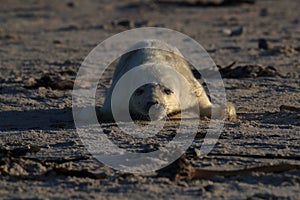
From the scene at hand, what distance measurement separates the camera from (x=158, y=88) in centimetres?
650

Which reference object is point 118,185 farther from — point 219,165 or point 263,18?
point 263,18

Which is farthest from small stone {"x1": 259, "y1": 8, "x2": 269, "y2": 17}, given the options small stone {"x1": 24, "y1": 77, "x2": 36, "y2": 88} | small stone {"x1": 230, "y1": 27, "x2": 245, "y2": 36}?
small stone {"x1": 24, "y1": 77, "x2": 36, "y2": 88}

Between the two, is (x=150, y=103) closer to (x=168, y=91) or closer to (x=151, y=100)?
(x=151, y=100)

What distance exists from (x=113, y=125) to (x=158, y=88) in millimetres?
566

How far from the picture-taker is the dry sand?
4410 millimetres

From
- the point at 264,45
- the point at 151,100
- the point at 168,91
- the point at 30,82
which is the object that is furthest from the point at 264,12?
the point at 151,100

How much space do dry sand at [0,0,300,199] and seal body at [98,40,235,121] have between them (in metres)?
0.42

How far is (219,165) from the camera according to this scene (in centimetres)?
485

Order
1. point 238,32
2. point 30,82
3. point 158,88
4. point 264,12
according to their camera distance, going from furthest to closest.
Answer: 1. point 264,12
2. point 238,32
3. point 30,82
4. point 158,88

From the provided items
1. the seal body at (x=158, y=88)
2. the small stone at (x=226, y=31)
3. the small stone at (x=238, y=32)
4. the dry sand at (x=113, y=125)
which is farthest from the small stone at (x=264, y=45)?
the seal body at (x=158, y=88)

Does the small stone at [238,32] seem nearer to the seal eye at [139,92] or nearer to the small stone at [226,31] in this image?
the small stone at [226,31]

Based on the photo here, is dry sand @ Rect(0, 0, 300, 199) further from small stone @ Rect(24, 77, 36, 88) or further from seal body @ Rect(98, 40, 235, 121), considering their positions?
seal body @ Rect(98, 40, 235, 121)

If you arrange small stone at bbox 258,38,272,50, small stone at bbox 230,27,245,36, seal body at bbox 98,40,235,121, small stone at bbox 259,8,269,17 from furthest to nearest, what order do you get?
1. small stone at bbox 259,8,269,17
2. small stone at bbox 230,27,245,36
3. small stone at bbox 258,38,272,50
4. seal body at bbox 98,40,235,121

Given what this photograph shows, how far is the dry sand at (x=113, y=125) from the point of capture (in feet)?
14.5
